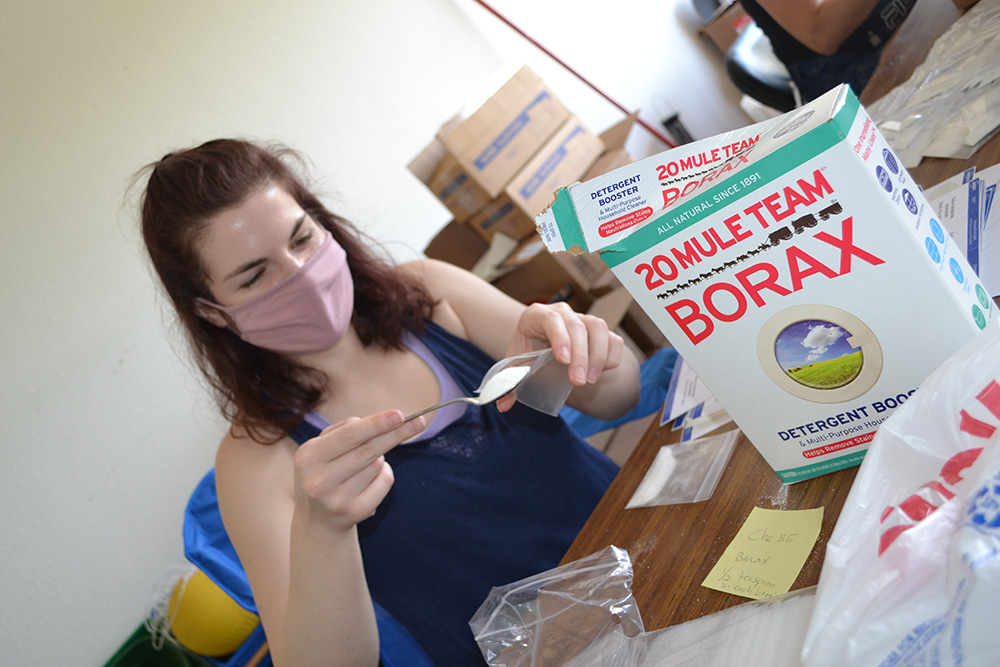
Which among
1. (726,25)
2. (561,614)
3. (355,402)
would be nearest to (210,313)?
(355,402)

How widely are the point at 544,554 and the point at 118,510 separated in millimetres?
1473

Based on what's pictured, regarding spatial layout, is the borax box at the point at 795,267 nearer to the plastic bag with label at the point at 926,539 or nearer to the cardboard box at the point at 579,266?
the plastic bag with label at the point at 926,539

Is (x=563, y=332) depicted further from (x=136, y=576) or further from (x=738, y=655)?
(x=136, y=576)

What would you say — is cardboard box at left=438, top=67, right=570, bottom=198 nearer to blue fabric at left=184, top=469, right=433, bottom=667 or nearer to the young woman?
the young woman

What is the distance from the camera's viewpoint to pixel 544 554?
3.62ft

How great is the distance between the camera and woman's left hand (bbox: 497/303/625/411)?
0.82m

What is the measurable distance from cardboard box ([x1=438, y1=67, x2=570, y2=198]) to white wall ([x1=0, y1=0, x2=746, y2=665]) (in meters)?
0.70

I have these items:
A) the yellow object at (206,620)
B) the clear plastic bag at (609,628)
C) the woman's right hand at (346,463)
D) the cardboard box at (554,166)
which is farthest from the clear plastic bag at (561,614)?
the cardboard box at (554,166)

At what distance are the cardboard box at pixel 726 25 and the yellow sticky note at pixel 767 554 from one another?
10.6 feet

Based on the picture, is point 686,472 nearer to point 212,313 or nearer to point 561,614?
point 561,614

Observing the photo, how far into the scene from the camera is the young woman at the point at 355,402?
1043mm

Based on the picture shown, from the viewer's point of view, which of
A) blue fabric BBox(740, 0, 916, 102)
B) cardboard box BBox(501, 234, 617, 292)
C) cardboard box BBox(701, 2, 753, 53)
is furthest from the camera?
cardboard box BBox(701, 2, 753, 53)

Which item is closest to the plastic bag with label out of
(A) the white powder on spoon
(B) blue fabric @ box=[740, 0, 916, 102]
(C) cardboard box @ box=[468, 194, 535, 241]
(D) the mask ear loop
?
(A) the white powder on spoon

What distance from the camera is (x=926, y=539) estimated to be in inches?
14.7
